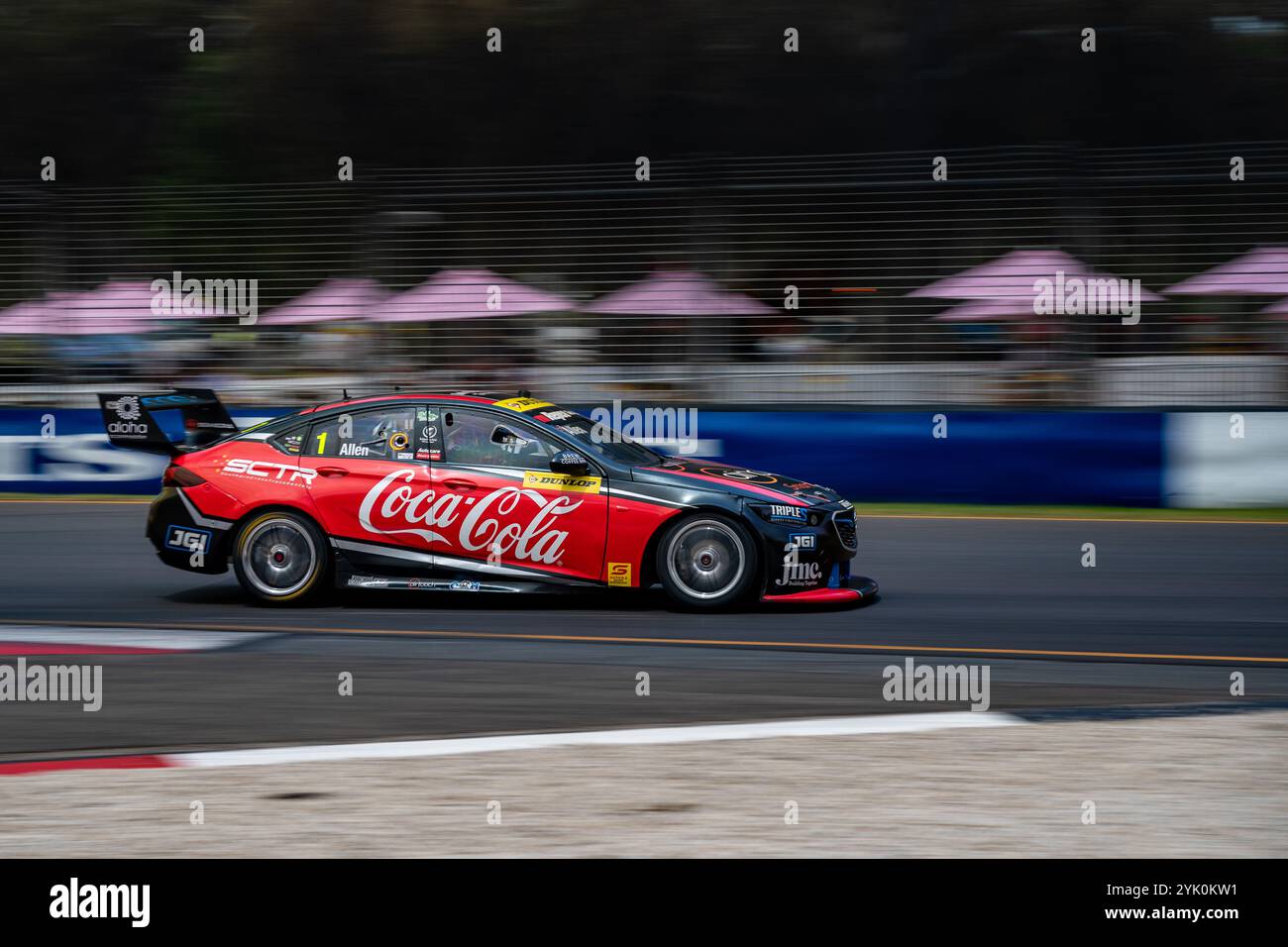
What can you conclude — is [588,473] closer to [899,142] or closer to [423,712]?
[423,712]

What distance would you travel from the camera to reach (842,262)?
17781 mm

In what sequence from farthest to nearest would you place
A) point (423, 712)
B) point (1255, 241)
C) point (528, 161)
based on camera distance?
point (528, 161), point (1255, 241), point (423, 712)

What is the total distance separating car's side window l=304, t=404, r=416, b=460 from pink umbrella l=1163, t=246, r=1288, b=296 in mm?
10059

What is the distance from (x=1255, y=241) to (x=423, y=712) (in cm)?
1275

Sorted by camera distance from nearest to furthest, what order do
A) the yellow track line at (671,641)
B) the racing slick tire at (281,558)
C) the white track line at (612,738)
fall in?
the white track line at (612,738) < the yellow track line at (671,641) < the racing slick tire at (281,558)

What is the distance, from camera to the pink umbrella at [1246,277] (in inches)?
640

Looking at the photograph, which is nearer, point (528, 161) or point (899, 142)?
point (899, 142)

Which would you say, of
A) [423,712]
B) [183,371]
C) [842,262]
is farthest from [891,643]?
[183,371]

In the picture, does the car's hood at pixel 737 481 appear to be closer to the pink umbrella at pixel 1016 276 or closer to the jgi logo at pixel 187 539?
the jgi logo at pixel 187 539

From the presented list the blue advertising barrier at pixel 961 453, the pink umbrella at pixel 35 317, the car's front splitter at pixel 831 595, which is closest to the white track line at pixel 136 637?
the car's front splitter at pixel 831 595

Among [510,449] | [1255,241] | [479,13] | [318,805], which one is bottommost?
[318,805]

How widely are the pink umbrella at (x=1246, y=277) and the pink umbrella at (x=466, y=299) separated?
7.06 meters

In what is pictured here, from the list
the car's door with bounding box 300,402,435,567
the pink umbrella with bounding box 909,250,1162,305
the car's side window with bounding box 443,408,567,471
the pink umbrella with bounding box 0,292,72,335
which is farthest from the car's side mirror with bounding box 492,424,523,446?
the pink umbrella with bounding box 0,292,72,335

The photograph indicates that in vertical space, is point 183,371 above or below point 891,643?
above
